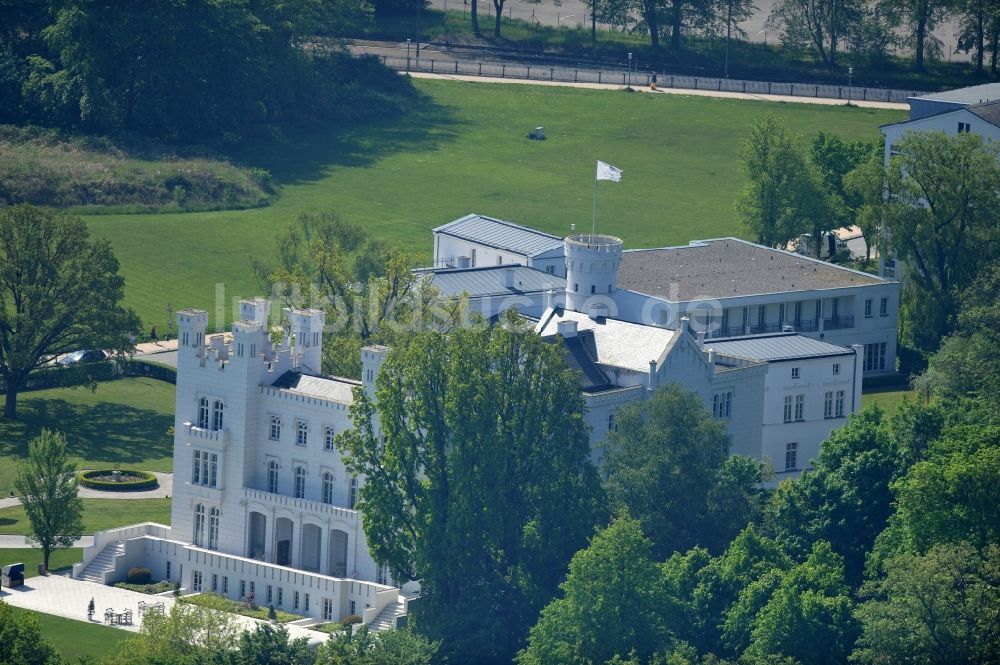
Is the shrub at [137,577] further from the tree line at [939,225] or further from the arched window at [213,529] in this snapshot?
the tree line at [939,225]

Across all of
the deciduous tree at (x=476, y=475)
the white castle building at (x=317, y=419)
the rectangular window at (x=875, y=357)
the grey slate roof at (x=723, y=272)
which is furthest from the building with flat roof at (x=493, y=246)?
the deciduous tree at (x=476, y=475)

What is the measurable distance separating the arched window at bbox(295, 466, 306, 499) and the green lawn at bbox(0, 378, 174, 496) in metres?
21.5

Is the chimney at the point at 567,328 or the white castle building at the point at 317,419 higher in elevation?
the chimney at the point at 567,328

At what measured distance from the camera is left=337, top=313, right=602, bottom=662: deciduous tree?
13800 cm

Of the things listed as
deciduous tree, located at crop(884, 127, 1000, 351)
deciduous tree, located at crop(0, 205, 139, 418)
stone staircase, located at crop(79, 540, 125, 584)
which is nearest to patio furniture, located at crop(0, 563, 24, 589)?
stone staircase, located at crop(79, 540, 125, 584)

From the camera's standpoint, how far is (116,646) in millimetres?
133875

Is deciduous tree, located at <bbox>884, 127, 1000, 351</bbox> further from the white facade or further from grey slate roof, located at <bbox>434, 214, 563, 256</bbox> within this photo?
the white facade

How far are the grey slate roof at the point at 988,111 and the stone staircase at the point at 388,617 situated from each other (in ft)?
254

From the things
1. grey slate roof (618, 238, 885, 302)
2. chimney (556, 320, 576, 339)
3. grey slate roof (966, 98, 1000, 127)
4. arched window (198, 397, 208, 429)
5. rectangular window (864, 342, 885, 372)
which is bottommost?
rectangular window (864, 342, 885, 372)

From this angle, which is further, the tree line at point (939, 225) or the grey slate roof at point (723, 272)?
the tree line at point (939, 225)

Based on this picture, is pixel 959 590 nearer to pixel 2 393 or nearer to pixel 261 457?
pixel 261 457

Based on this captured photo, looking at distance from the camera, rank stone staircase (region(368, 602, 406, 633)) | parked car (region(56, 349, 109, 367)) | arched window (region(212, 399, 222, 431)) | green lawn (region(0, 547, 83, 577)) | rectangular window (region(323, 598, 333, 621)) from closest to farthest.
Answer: stone staircase (region(368, 602, 406, 633)) < rectangular window (region(323, 598, 333, 621)) < green lawn (region(0, 547, 83, 577)) < arched window (region(212, 399, 222, 431)) < parked car (region(56, 349, 109, 367))

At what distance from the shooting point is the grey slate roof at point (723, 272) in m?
179

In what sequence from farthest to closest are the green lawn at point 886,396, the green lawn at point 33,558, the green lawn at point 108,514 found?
the green lawn at point 886,396 → the green lawn at point 108,514 → the green lawn at point 33,558
